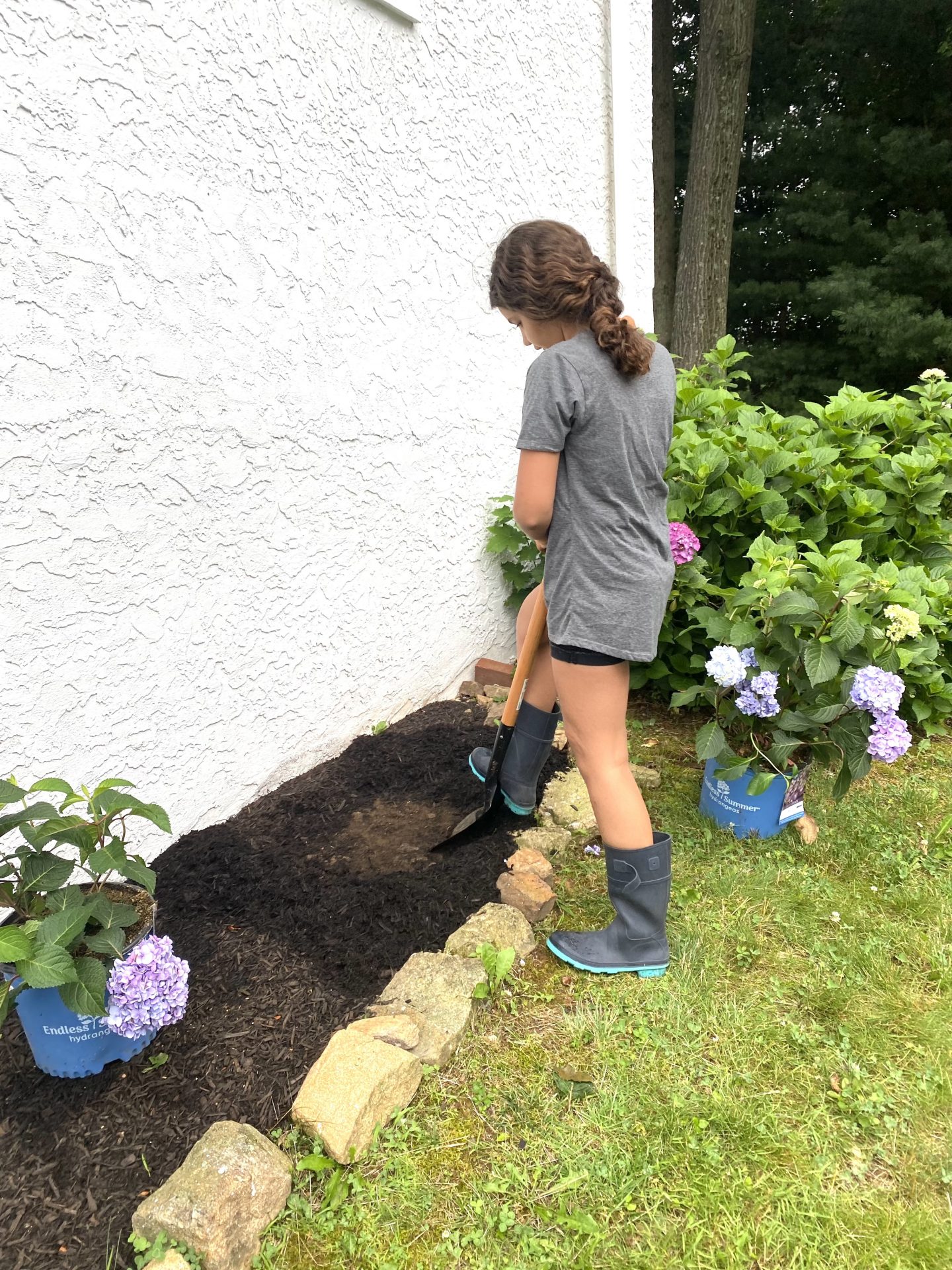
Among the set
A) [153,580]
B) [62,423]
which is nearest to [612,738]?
[153,580]

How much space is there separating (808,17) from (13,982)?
1541cm

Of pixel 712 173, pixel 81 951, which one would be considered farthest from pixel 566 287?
pixel 712 173

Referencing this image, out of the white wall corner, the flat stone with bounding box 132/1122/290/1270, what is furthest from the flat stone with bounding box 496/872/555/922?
the white wall corner

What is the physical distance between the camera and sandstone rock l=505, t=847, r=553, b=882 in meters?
2.57

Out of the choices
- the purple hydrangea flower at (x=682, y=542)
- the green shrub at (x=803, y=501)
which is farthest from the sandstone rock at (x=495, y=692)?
the purple hydrangea flower at (x=682, y=542)

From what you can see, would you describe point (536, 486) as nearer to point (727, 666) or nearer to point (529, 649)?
point (529, 649)

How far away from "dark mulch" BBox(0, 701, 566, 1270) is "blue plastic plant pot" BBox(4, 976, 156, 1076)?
57 millimetres

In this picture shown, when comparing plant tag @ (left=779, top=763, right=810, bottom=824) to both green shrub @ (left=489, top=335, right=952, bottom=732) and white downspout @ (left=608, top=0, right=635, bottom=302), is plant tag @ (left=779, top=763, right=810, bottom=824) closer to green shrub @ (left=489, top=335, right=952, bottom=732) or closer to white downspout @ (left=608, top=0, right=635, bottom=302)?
green shrub @ (left=489, top=335, right=952, bottom=732)

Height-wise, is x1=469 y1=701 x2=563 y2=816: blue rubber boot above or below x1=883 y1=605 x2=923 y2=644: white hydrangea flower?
below

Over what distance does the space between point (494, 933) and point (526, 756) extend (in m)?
0.58

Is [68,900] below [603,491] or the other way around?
below

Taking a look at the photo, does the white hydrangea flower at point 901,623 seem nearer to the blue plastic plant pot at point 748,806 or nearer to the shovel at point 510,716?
the blue plastic plant pot at point 748,806

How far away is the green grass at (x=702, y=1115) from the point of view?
160cm

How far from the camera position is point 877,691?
7.76ft
